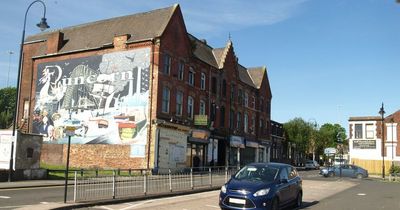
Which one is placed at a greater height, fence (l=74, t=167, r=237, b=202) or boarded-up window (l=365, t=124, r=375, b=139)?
boarded-up window (l=365, t=124, r=375, b=139)

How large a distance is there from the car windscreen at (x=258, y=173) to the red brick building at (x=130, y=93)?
860 inches

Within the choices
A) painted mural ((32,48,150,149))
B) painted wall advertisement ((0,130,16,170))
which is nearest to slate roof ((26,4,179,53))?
painted mural ((32,48,150,149))

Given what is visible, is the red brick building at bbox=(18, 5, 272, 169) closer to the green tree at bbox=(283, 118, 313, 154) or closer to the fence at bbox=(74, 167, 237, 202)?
the fence at bbox=(74, 167, 237, 202)

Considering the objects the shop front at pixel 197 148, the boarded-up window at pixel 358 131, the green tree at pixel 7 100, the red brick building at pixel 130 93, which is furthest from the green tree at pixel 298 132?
the green tree at pixel 7 100

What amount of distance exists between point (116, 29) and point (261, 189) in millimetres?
32153

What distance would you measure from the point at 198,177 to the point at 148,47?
1744 cm

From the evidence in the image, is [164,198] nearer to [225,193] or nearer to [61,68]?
[225,193]

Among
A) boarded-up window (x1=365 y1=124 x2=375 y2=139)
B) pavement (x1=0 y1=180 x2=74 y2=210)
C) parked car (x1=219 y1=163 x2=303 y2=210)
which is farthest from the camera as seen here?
boarded-up window (x1=365 y1=124 x2=375 y2=139)

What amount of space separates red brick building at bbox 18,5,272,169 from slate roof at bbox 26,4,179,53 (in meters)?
0.13

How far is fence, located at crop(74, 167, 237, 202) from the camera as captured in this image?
1578 cm

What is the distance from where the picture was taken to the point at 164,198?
18172mm

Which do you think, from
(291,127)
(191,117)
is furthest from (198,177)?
(291,127)

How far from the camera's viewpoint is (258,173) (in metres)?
14.4

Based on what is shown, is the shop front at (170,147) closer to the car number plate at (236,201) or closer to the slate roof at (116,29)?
the slate roof at (116,29)
